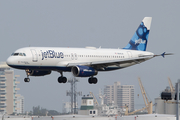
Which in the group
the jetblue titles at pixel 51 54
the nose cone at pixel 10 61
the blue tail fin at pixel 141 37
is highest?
the blue tail fin at pixel 141 37

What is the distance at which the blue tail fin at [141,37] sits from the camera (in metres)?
91.3

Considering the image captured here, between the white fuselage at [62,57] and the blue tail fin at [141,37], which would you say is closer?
the white fuselage at [62,57]

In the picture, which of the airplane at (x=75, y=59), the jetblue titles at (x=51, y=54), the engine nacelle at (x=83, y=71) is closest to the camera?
the airplane at (x=75, y=59)

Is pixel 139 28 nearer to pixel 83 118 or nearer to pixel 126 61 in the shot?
pixel 126 61

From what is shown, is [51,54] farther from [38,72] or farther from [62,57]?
[38,72]

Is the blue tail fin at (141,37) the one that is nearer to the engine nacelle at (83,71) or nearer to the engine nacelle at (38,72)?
the engine nacelle at (83,71)

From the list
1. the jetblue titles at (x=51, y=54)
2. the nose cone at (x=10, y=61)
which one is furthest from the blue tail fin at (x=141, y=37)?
the nose cone at (x=10, y=61)

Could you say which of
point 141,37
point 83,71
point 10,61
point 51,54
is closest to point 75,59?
point 83,71

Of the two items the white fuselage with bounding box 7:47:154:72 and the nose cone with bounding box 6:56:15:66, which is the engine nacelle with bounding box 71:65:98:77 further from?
the nose cone with bounding box 6:56:15:66

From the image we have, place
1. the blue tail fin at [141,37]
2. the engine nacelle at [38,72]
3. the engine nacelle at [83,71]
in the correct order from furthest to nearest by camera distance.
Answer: the blue tail fin at [141,37] → the engine nacelle at [38,72] → the engine nacelle at [83,71]

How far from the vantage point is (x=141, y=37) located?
306 ft

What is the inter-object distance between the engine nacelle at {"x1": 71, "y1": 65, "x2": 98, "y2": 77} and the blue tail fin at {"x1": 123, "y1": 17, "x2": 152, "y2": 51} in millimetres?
16371

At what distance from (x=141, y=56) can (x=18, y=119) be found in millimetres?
28348

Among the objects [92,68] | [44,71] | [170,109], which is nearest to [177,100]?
[92,68]
